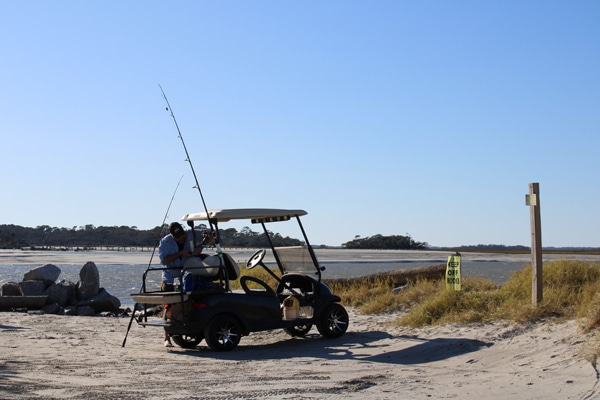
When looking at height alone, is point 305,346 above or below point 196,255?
below

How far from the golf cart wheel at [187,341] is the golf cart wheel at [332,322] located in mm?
1865

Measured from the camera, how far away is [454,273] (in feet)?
43.9

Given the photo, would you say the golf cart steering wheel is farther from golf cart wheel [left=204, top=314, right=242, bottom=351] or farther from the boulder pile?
the boulder pile

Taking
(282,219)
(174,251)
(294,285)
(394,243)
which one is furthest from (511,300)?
(394,243)

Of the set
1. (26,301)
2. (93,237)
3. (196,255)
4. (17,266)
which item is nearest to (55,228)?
(93,237)

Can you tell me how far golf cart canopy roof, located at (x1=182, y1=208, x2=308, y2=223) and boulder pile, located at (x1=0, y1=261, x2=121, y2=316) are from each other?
9005 mm

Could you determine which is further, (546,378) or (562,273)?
(562,273)

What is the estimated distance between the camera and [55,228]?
125 meters

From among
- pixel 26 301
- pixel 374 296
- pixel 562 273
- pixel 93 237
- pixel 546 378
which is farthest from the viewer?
pixel 93 237

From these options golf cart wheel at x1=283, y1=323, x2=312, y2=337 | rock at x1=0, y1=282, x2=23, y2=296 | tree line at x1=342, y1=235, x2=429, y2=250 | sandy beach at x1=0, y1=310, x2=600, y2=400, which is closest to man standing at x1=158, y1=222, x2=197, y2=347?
sandy beach at x1=0, y1=310, x2=600, y2=400

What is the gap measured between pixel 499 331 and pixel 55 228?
399 ft

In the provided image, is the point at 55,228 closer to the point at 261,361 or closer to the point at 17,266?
the point at 17,266

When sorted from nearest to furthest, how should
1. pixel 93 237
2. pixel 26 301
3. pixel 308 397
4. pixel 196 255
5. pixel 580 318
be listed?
pixel 308 397, pixel 580 318, pixel 196 255, pixel 26 301, pixel 93 237

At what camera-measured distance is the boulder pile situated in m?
19.8
